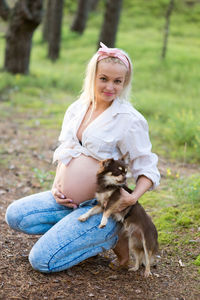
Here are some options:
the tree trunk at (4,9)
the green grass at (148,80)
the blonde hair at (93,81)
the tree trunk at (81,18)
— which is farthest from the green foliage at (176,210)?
the tree trunk at (81,18)

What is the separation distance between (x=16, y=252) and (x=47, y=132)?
438 centimetres

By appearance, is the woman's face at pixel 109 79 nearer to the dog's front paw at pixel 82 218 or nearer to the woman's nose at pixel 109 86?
the woman's nose at pixel 109 86

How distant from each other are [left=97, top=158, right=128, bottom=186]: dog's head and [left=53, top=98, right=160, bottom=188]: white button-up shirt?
196 mm

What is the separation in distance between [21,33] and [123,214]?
930cm

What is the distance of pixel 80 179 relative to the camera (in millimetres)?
3426

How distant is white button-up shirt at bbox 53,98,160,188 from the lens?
3379 millimetres

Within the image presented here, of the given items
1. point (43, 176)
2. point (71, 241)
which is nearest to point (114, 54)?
point (71, 241)

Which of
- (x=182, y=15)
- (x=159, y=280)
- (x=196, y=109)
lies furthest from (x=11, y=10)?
(x=182, y=15)

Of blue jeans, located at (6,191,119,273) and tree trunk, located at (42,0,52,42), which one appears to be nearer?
blue jeans, located at (6,191,119,273)

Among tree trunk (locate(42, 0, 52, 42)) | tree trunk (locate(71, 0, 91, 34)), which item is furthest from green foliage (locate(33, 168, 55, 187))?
tree trunk (locate(71, 0, 91, 34))

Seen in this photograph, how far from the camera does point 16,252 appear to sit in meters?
3.79

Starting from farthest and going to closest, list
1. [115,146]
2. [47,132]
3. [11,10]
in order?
1. [11,10]
2. [47,132]
3. [115,146]

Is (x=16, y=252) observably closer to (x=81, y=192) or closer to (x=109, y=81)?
(x=81, y=192)

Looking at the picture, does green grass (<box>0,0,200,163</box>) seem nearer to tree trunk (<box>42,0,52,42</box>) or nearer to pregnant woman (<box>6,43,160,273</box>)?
tree trunk (<box>42,0,52,42</box>)
